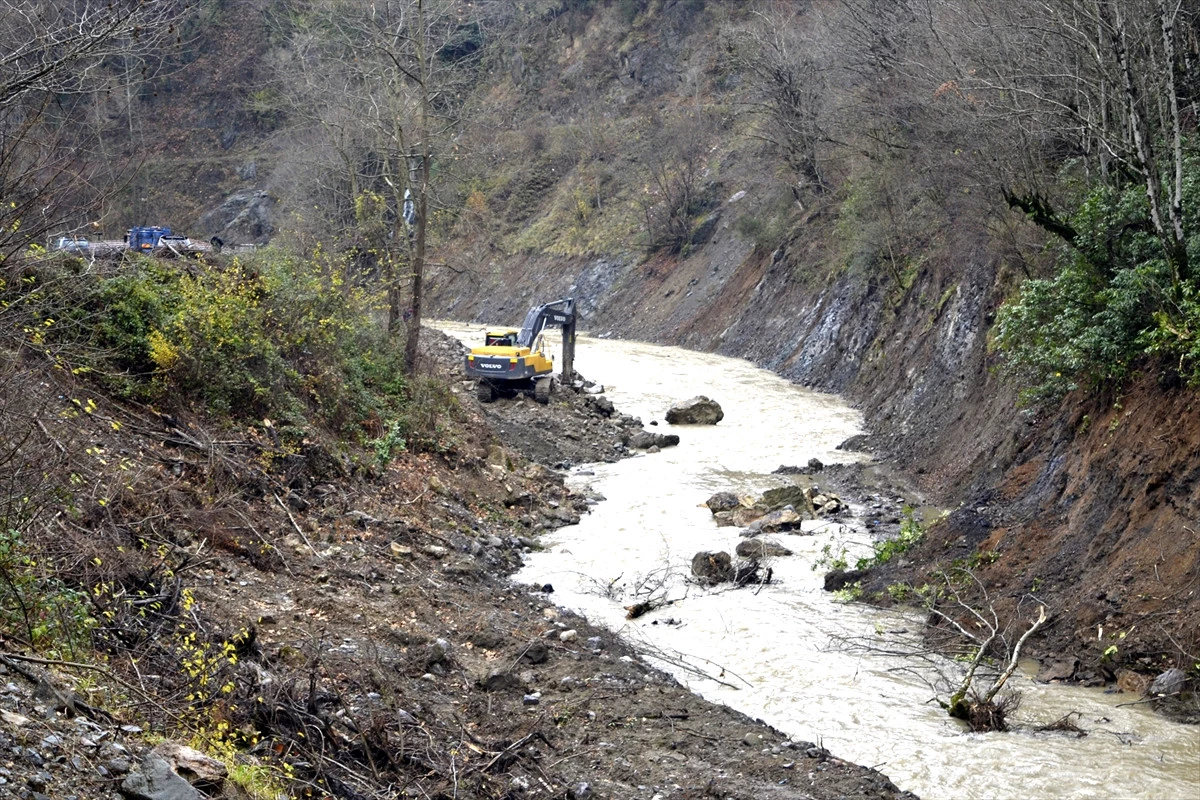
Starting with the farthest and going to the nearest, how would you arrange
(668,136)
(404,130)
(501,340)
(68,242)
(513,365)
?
(668,136), (501,340), (513,365), (404,130), (68,242)

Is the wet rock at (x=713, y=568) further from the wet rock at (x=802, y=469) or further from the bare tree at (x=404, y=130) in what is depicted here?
the bare tree at (x=404, y=130)

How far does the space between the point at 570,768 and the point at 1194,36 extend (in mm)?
14450

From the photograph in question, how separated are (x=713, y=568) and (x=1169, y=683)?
5673 mm

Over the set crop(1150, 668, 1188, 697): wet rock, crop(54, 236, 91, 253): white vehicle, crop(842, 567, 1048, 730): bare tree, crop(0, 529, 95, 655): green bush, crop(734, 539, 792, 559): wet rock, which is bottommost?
crop(734, 539, 792, 559): wet rock

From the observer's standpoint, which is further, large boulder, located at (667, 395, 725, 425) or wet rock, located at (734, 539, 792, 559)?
large boulder, located at (667, 395, 725, 425)

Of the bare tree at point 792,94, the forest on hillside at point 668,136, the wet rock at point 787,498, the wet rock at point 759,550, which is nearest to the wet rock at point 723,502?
the wet rock at point 787,498

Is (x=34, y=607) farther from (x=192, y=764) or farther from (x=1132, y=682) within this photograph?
(x=1132, y=682)

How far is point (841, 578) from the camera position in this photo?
14.2 meters

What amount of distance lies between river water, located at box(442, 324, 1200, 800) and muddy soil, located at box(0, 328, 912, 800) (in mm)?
563

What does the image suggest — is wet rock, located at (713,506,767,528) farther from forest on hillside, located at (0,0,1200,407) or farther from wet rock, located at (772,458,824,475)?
forest on hillside, located at (0,0,1200,407)

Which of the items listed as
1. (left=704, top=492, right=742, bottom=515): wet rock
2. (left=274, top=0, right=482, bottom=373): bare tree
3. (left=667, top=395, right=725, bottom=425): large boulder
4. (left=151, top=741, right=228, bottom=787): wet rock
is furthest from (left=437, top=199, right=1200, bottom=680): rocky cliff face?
(left=274, top=0, right=482, bottom=373): bare tree

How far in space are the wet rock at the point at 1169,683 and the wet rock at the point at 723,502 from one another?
8.19 meters

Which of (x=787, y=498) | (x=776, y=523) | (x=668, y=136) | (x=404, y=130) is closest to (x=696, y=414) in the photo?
(x=787, y=498)

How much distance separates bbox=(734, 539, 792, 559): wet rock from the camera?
15312mm
